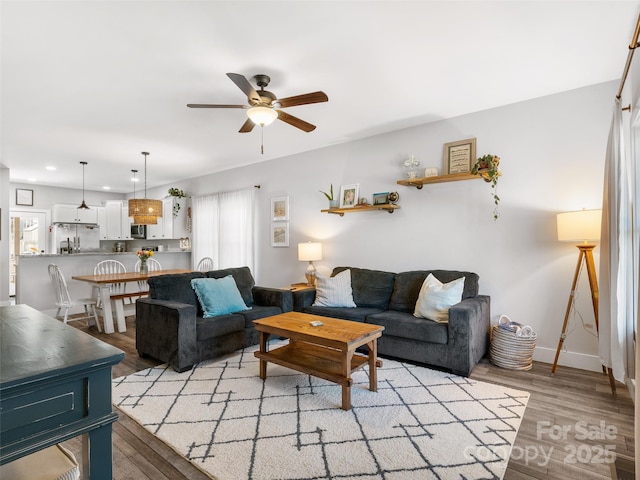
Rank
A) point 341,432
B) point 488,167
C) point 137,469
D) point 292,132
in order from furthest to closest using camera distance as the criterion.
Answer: point 292,132 < point 488,167 < point 341,432 < point 137,469

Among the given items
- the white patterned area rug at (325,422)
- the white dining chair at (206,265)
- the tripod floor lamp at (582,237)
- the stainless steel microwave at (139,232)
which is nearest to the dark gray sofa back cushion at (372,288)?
the white patterned area rug at (325,422)

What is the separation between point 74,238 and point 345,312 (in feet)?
24.7

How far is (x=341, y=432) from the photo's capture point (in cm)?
211

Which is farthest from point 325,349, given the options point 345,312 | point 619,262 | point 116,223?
point 116,223

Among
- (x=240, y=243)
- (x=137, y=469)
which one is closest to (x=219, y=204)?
(x=240, y=243)

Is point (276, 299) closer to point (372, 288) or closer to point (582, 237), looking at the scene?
point (372, 288)

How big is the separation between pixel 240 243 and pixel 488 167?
423 centimetres

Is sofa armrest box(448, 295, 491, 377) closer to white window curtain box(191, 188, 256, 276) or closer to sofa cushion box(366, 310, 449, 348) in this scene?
sofa cushion box(366, 310, 449, 348)

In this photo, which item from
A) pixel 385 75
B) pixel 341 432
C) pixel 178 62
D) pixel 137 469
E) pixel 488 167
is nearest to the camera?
pixel 137 469

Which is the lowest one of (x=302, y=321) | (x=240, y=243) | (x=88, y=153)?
(x=302, y=321)

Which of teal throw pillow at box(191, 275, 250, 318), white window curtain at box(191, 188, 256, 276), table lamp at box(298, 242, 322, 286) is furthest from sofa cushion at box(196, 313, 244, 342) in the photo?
white window curtain at box(191, 188, 256, 276)

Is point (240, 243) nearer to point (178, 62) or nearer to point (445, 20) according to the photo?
point (178, 62)

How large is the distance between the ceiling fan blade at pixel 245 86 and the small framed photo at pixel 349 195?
222cm

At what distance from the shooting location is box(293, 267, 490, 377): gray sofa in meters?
2.97
